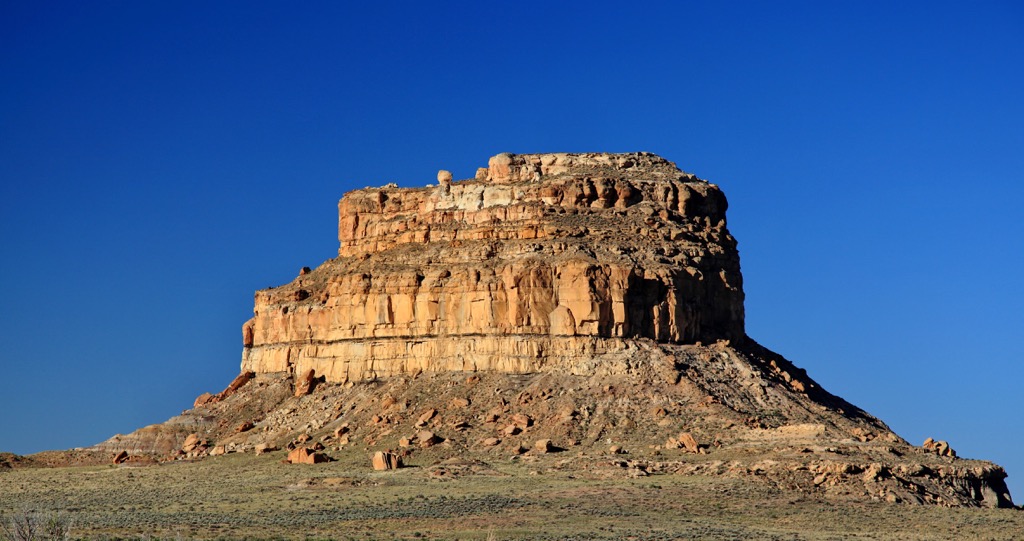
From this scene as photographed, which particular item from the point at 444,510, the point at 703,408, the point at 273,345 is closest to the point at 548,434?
the point at 703,408

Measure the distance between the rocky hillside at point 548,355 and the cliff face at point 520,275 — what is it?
110mm

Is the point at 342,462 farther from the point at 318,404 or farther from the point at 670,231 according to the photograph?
the point at 670,231

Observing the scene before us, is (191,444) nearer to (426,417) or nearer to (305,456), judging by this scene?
(305,456)

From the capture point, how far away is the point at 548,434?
86.7 meters

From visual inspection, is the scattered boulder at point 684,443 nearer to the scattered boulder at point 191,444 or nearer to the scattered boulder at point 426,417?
the scattered boulder at point 426,417

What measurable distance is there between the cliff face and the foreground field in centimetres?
1049

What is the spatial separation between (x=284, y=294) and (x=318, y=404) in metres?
10.6

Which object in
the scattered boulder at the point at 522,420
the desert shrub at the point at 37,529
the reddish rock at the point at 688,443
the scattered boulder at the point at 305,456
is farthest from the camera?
the scattered boulder at the point at 305,456

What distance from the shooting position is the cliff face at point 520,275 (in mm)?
92875

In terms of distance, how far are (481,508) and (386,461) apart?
39.8 feet

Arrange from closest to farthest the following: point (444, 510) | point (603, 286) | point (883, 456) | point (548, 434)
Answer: point (444, 510) → point (883, 456) → point (548, 434) → point (603, 286)

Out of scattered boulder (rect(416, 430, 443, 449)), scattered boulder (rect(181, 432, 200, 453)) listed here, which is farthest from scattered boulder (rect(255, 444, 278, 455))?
scattered boulder (rect(416, 430, 443, 449))

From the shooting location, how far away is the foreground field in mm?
69750

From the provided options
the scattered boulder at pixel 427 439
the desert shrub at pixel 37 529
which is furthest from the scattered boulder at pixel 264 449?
the desert shrub at pixel 37 529
